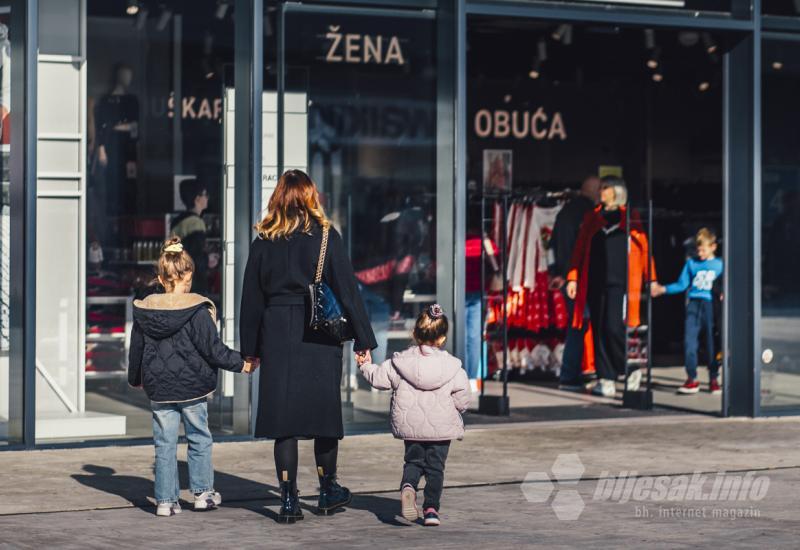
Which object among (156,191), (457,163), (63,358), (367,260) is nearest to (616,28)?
(457,163)

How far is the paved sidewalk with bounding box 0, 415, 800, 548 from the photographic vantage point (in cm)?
792

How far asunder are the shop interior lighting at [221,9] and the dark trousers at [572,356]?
524 centimetres

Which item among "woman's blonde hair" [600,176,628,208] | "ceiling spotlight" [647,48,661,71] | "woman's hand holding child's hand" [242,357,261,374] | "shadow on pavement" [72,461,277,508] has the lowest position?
"shadow on pavement" [72,461,277,508]

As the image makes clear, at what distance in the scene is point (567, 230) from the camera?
1589 cm

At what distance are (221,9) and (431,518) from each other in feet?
16.1

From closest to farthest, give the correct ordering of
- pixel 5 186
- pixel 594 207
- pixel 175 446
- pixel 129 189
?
pixel 175 446
pixel 5 186
pixel 129 189
pixel 594 207

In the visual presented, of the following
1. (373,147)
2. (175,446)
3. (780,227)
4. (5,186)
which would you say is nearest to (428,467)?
(175,446)

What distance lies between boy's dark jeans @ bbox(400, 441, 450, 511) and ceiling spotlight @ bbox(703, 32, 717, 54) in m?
6.00

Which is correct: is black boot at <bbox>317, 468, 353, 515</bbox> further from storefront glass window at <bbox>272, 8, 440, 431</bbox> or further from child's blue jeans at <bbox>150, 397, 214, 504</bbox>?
storefront glass window at <bbox>272, 8, 440, 431</bbox>

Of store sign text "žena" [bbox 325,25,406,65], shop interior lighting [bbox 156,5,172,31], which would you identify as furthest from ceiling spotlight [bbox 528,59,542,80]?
shop interior lighting [bbox 156,5,172,31]

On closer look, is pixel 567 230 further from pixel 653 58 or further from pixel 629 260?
pixel 653 58

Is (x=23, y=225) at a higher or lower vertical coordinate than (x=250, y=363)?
higher

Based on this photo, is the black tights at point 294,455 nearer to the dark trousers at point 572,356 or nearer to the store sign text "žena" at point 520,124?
the dark trousers at point 572,356

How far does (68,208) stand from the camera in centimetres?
1143
